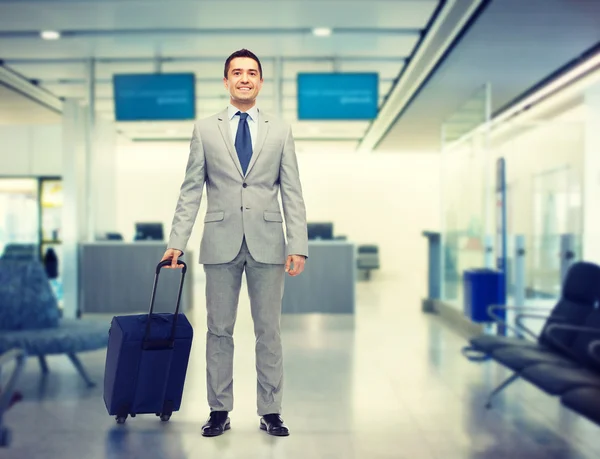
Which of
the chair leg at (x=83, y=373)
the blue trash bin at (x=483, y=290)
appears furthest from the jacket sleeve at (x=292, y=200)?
the blue trash bin at (x=483, y=290)

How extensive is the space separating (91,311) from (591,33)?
5.13m

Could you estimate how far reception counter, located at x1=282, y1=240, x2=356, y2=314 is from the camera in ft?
24.3

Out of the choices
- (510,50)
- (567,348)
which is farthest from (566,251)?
(567,348)

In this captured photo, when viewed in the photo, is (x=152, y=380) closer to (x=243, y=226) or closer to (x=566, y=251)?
(x=243, y=226)

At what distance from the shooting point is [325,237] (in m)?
8.05

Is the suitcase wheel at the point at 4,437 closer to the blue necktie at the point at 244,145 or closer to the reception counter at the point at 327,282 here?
the blue necktie at the point at 244,145

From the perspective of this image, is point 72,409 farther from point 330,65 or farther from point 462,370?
point 330,65

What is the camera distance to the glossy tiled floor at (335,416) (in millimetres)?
2340

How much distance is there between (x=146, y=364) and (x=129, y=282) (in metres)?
1.72

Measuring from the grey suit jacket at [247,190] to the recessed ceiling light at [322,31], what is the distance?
4789mm

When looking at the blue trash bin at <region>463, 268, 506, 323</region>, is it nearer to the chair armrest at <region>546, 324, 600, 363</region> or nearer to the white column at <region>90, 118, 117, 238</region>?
the chair armrest at <region>546, 324, 600, 363</region>

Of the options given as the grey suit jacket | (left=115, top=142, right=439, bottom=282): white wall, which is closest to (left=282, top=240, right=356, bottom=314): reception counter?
the grey suit jacket

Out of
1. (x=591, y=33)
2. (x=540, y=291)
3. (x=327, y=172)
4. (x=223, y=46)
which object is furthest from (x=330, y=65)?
(x=327, y=172)

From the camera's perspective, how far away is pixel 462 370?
4.78 m
